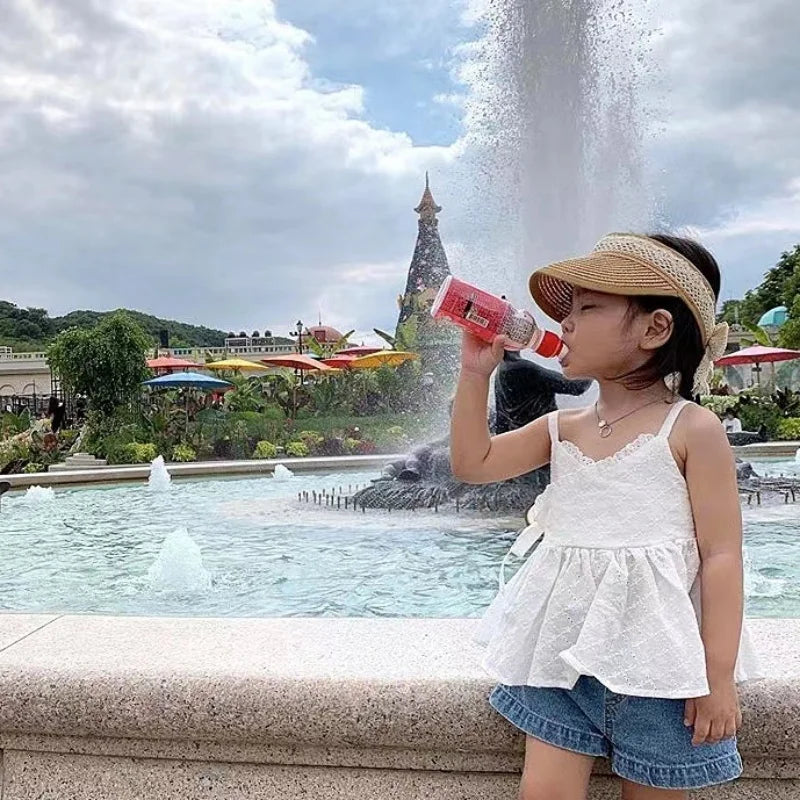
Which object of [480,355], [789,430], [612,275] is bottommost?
[789,430]

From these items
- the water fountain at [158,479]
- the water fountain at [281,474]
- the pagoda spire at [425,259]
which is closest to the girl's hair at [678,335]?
the water fountain at [158,479]

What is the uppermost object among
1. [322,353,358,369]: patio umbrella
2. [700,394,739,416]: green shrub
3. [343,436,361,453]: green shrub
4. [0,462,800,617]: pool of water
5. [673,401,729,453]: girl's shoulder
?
[322,353,358,369]: patio umbrella

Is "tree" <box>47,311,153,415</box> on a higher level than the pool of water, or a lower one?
higher

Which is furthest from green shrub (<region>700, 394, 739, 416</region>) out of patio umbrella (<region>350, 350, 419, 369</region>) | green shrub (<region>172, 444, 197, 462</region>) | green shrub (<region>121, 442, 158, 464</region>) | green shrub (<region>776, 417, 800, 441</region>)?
green shrub (<region>121, 442, 158, 464</region>)

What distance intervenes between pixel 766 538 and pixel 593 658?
4984mm

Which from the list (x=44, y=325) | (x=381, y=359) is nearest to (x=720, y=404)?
(x=381, y=359)

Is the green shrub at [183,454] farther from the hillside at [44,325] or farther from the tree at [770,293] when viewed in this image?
the hillside at [44,325]

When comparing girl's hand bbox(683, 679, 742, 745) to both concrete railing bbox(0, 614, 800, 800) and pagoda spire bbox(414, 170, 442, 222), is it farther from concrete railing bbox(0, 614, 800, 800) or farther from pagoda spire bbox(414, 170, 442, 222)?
pagoda spire bbox(414, 170, 442, 222)

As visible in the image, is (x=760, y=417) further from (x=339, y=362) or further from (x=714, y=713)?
(x=714, y=713)

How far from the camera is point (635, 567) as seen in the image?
1832mm

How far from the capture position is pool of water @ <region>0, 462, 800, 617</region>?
445cm

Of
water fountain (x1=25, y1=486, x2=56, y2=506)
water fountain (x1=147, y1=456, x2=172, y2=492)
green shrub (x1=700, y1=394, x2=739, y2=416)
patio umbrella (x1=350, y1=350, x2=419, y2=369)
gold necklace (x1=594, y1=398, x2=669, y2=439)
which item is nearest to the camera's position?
gold necklace (x1=594, y1=398, x2=669, y2=439)

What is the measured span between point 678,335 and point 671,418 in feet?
0.58

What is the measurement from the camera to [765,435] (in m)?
18.0
